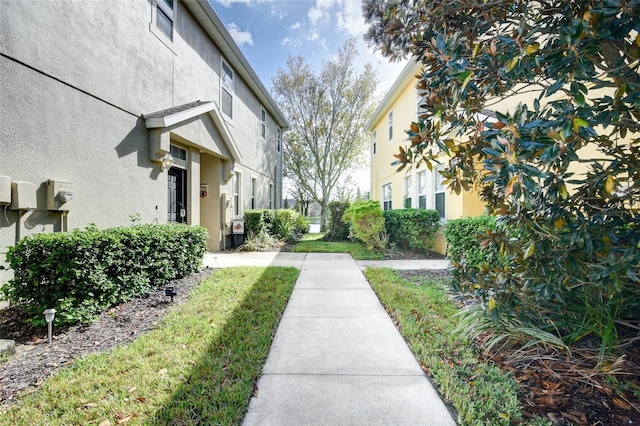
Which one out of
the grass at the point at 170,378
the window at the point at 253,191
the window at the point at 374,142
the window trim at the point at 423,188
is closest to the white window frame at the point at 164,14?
the grass at the point at 170,378

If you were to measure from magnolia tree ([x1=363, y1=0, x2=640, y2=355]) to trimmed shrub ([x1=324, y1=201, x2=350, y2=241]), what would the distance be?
9.34 m

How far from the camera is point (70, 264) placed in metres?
3.26

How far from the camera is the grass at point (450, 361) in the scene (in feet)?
6.86

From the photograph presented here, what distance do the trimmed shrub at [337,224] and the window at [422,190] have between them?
118 inches

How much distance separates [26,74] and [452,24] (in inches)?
196

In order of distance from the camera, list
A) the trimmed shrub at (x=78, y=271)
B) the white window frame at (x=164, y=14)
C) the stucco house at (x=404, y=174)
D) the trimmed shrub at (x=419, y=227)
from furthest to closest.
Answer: the trimmed shrub at (x=419, y=227) → the stucco house at (x=404, y=174) → the white window frame at (x=164, y=14) → the trimmed shrub at (x=78, y=271)

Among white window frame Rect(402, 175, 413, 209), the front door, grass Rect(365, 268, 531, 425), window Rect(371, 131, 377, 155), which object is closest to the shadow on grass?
grass Rect(365, 268, 531, 425)

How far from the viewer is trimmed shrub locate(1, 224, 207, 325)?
3162 millimetres

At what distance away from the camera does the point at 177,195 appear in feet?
24.6

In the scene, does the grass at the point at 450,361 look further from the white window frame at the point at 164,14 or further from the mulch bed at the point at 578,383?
the white window frame at the point at 164,14

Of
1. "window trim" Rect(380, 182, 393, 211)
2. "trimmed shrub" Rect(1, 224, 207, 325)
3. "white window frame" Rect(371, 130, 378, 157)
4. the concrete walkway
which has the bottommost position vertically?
the concrete walkway

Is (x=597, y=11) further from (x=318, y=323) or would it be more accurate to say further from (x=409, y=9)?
(x=318, y=323)

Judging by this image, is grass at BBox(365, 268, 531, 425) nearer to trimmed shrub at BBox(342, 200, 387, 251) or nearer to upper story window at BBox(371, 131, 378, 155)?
trimmed shrub at BBox(342, 200, 387, 251)

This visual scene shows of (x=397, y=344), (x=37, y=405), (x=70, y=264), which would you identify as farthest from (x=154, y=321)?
(x=397, y=344)
